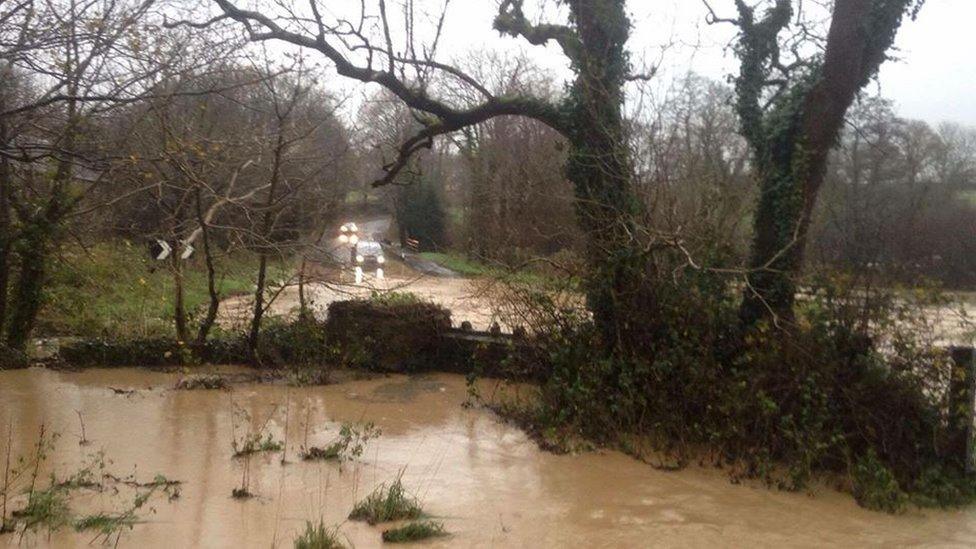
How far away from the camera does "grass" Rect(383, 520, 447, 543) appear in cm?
759

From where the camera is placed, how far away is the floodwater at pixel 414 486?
8039 millimetres

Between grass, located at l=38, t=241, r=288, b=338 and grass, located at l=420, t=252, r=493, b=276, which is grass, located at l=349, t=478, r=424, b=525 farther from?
grass, located at l=38, t=241, r=288, b=338

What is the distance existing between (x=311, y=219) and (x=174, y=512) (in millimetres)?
11482

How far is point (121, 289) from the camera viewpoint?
706 inches

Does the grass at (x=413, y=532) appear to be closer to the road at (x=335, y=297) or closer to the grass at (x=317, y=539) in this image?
the grass at (x=317, y=539)

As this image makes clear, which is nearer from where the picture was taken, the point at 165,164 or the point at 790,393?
the point at 790,393

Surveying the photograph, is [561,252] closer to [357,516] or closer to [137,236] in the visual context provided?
[357,516]

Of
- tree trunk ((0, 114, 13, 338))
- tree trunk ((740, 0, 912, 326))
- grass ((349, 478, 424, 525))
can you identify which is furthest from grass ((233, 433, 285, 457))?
tree trunk ((0, 114, 13, 338))

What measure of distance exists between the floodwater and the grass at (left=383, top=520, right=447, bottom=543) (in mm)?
106

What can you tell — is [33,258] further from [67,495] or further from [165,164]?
[67,495]

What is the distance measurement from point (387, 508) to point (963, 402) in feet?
19.6

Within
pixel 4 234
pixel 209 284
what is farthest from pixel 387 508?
pixel 4 234

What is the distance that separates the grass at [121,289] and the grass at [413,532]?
8.73 m

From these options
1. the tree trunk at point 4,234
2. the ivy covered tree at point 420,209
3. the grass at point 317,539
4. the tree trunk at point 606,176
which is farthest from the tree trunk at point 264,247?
the ivy covered tree at point 420,209
